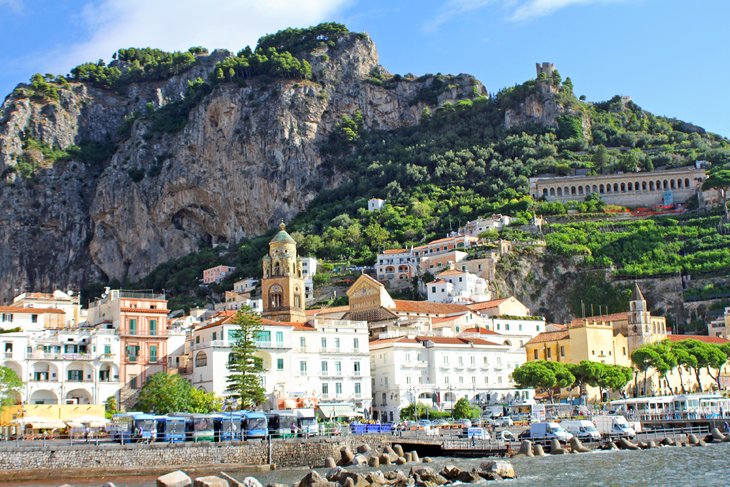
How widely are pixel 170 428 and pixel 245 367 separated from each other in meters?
14.1

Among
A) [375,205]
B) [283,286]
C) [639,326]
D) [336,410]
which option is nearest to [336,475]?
[336,410]

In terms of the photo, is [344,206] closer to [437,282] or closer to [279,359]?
[437,282]

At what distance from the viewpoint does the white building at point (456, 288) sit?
118 metres

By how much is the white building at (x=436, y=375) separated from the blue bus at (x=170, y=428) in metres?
27.0

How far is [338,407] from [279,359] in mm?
7864

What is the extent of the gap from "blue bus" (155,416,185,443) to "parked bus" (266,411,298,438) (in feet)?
17.5

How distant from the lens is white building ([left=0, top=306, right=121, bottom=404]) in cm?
6862

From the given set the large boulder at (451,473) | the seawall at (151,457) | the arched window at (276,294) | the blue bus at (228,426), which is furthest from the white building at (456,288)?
the large boulder at (451,473)

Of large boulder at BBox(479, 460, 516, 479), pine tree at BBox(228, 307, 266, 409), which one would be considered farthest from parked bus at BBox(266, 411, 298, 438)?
large boulder at BBox(479, 460, 516, 479)

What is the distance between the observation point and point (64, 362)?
70.6 m

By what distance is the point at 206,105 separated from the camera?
182m

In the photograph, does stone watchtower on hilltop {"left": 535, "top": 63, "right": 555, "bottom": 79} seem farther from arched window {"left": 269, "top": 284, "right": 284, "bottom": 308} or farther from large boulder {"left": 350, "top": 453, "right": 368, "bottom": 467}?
large boulder {"left": 350, "top": 453, "right": 368, "bottom": 467}

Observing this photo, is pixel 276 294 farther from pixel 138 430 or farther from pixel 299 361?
pixel 138 430

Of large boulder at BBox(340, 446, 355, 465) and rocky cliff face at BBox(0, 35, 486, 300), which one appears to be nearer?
large boulder at BBox(340, 446, 355, 465)
